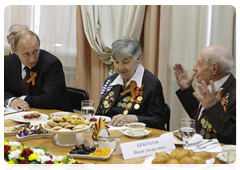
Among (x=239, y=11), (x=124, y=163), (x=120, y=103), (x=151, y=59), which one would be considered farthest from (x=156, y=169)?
(x=151, y=59)

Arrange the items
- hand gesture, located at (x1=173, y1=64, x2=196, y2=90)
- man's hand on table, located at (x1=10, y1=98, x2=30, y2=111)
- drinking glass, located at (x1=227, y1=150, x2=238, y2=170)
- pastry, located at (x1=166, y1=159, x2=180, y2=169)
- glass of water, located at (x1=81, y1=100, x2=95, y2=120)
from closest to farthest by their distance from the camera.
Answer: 1. drinking glass, located at (x1=227, y1=150, x2=238, y2=170)
2. pastry, located at (x1=166, y1=159, x2=180, y2=169)
3. glass of water, located at (x1=81, y1=100, x2=95, y2=120)
4. hand gesture, located at (x1=173, y1=64, x2=196, y2=90)
5. man's hand on table, located at (x1=10, y1=98, x2=30, y2=111)

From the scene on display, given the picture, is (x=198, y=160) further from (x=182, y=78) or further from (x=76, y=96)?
(x=76, y=96)

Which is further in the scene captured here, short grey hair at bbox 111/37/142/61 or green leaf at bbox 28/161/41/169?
short grey hair at bbox 111/37/142/61

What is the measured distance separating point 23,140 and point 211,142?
103 centimetres

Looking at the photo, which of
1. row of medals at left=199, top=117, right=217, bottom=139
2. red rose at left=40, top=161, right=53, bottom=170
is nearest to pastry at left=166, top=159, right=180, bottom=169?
red rose at left=40, top=161, right=53, bottom=170

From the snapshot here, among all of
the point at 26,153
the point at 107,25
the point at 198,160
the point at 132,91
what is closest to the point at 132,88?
the point at 132,91

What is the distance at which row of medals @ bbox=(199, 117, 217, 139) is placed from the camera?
180 centimetres

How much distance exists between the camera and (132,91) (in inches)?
88.6

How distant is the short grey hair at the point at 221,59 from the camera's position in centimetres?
187

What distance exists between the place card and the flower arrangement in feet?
1.05

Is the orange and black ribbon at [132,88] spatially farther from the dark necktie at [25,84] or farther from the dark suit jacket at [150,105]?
the dark necktie at [25,84]

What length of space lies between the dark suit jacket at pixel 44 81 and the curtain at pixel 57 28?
5.43 feet

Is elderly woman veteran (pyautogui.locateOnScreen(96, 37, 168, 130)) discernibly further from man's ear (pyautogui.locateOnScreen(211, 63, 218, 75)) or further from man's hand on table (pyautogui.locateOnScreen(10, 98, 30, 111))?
man's hand on table (pyautogui.locateOnScreen(10, 98, 30, 111))

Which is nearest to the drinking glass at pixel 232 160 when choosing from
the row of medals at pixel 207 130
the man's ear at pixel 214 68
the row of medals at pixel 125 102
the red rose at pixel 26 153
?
the red rose at pixel 26 153
